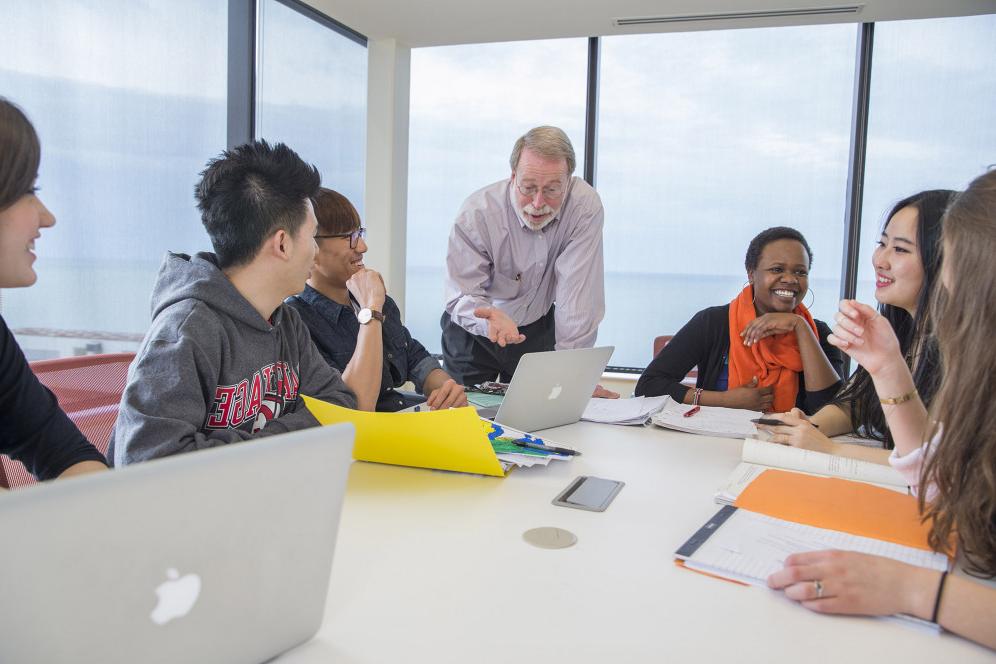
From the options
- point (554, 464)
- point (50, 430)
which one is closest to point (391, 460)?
point (554, 464)

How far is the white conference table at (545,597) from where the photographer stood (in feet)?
2.47

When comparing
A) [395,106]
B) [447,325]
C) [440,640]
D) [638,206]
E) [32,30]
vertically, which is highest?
[395,106]

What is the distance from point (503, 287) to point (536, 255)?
0.19m

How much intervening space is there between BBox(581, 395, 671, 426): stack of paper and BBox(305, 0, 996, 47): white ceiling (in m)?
2.29

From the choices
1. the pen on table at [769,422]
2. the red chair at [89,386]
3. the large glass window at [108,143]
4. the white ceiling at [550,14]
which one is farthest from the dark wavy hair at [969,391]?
the white ceiling at [550,14]

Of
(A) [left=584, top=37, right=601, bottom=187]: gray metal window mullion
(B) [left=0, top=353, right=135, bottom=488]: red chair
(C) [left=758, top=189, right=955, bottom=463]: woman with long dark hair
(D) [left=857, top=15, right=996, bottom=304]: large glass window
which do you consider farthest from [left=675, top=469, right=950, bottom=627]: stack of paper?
(A) [left=584, top=37, right=601, bottom=187]: gray metal window mullion

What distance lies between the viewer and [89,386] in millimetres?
1555

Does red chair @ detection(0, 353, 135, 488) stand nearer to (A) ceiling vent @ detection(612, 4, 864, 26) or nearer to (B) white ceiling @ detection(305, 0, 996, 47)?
(B) white ceiling @ detection(305, 0, 996, 47)

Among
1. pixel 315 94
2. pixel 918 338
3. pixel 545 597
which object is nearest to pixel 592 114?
pixel 315 94

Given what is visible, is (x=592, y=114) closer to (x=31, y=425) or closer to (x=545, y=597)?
(x=31, y=425)

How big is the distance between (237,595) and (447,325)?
7.52 ft

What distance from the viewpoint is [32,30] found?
2.28 m

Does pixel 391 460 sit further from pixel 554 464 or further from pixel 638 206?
pixel 638 206

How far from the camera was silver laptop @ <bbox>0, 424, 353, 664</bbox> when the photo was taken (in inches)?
19.0
